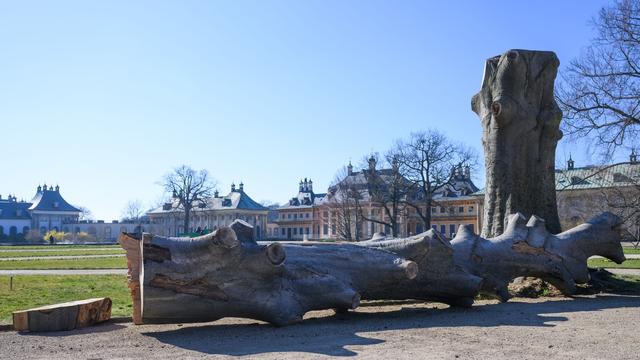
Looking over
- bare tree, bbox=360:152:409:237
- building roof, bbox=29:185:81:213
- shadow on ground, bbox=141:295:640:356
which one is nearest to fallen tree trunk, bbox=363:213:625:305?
shadow on ground, bbox=141:295:640:356

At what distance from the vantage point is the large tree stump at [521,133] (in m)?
11.5

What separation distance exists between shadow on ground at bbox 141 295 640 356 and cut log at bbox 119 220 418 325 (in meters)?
0.21

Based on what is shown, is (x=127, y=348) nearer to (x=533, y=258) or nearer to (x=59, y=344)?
(x=59, y=344)

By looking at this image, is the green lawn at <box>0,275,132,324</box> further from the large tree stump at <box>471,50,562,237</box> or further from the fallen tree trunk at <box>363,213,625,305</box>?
the large tree stump at <box>471,50,562,237</box>

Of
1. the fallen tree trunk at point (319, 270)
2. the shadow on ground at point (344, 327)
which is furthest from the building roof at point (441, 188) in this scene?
the shadow on ground at point (344, 327)

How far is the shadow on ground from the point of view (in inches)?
236

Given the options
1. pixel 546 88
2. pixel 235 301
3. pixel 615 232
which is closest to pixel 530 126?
pixel 546 88

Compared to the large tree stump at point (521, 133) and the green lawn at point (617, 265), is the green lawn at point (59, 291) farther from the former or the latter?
the green lawn at point (617, 265)

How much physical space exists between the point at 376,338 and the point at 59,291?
863 centimetres

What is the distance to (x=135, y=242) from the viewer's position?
7.30 meters

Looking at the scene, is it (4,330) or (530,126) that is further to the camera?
(530,126)

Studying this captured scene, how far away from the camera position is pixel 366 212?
8200 centimetres

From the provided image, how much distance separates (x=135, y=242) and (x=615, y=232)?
8159 millimetres

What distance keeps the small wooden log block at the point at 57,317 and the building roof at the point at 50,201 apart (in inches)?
4480
